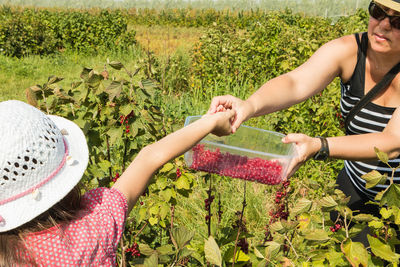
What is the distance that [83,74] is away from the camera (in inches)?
72.0

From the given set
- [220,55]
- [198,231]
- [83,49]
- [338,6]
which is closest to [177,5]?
[338,6]

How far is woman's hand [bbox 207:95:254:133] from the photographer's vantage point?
1.68 meters

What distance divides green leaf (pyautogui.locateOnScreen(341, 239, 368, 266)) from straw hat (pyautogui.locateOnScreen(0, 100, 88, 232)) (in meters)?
0.78

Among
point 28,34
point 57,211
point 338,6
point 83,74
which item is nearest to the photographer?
point 57,211

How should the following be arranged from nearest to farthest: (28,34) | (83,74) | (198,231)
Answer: (83,74) < (198,231) < (28,34)

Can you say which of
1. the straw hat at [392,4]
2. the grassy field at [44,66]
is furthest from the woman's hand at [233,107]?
the grassy field at [44,66]

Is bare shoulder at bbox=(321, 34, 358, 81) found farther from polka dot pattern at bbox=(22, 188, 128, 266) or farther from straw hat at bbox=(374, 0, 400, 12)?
polka dot pattern at bbox=(22, 188, 128, 266)

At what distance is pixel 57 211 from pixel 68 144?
208 millimetres

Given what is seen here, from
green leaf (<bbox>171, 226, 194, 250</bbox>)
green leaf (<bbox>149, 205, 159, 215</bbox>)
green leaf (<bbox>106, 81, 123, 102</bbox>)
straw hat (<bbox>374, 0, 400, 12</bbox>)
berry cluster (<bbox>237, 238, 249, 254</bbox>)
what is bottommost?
berry cluster (<bbox>237, 238, 249, 254</bbox>)

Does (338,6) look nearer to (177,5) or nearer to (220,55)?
(177,5)

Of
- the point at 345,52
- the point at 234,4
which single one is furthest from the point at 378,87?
the point at 234,4

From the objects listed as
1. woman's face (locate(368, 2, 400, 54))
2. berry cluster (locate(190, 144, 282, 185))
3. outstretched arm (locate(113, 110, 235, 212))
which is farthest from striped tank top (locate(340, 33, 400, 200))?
outstretched arm (locate(113, 110, 235, 212))

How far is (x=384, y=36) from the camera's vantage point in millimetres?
1612

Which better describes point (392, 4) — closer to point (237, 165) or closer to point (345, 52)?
point (345, 52)
